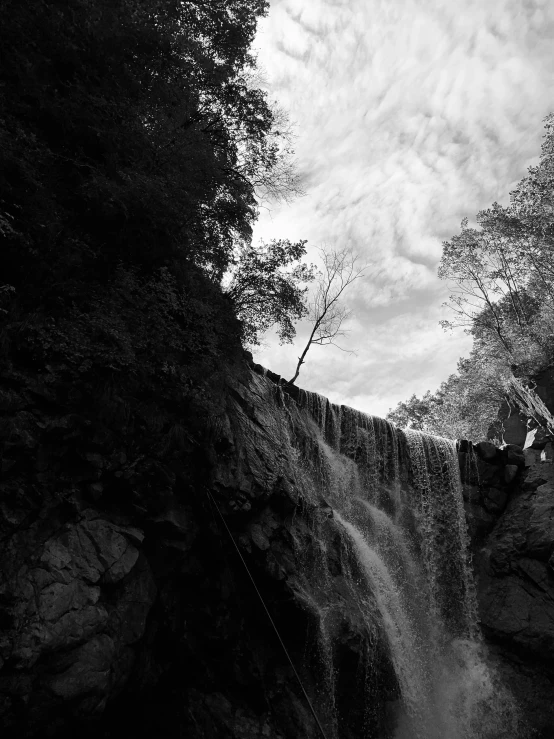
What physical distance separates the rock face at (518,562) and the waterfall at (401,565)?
455 millimetres

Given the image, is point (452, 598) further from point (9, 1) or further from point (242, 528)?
point (9, 1)

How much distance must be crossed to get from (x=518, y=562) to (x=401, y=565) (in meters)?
3.61

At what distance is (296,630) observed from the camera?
27.6 ft

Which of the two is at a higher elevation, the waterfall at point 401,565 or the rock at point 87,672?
the waterfall at point 401,565

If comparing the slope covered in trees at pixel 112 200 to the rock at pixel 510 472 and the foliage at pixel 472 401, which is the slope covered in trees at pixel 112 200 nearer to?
the rock at pixel 510 472

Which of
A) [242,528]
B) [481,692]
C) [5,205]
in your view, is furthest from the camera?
[481,692]

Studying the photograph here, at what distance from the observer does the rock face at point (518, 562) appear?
10445mm

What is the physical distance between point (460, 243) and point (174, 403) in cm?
1930

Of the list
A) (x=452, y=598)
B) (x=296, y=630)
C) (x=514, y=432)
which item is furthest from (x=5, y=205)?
(x=514, y=432)

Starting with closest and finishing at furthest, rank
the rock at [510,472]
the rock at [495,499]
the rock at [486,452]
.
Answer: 1. the rock at [495,499]
2. the rock at [510,472]
3. the rock at [486,452]

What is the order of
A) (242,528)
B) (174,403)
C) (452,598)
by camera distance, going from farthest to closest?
1. (452,598)
2. (242,528)
3. (174,403)

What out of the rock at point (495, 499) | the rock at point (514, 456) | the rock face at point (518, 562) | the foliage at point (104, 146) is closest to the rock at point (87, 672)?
the foliage at point (104, 146)

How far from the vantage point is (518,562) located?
40.8 ft

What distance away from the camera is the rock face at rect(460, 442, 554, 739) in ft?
34.3
